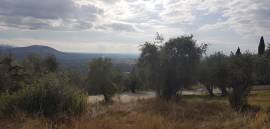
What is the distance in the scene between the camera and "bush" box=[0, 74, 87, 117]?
27.7 ft

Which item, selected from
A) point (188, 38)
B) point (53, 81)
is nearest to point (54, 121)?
point (53, 81)

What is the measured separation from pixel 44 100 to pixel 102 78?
3550cm

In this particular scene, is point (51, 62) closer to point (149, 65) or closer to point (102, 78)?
point (102, 78)

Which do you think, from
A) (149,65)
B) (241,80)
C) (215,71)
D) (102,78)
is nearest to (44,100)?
(149,65)

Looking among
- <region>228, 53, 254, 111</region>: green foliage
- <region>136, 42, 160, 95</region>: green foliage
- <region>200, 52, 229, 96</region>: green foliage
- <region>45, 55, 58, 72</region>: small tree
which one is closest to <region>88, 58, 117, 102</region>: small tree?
<region>200, 52, 229, 96</region>: green foliage

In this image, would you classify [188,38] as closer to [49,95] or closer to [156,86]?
[156,86]

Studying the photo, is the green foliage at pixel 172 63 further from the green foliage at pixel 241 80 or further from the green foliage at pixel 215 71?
the green foliage at pixel 215 71

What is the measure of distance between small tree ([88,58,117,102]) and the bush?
3463 cm

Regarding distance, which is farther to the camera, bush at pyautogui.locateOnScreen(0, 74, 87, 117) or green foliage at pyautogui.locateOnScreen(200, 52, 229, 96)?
green foliage at pyautogui.locateOnScreen(200, 52, 229, 96)

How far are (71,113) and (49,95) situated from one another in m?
0.84

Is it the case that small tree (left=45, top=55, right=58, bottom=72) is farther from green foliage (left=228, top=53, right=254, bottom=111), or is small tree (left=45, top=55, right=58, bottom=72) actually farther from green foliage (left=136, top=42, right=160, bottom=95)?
green foliage (left=228, top=53, right=254, bottom=111)

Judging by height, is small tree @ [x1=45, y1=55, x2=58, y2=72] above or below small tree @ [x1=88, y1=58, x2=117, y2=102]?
above

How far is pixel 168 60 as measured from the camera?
28.0 meters

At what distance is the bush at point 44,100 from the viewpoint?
27.7ft
